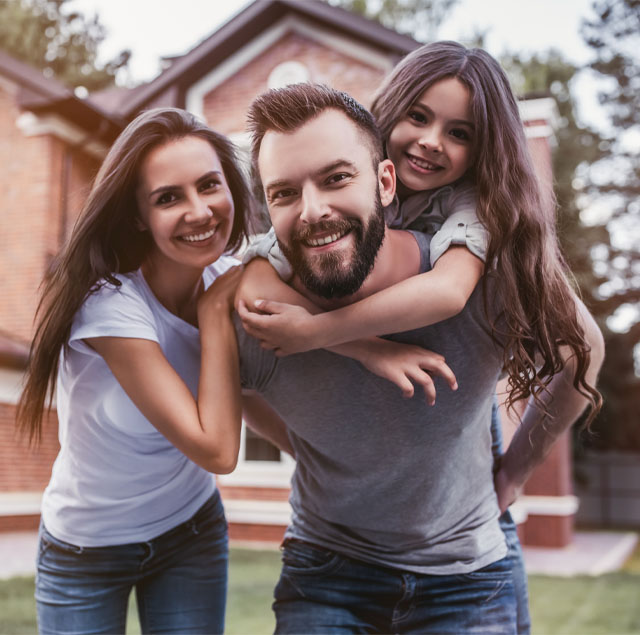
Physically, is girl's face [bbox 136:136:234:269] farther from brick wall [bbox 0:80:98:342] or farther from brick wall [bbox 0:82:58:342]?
brick wall [bbox 0:82:58:342]

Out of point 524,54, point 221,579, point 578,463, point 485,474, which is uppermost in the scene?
point 524,54

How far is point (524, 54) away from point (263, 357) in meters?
17.2

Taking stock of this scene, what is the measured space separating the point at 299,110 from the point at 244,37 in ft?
25.7

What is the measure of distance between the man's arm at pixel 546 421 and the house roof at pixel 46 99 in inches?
295

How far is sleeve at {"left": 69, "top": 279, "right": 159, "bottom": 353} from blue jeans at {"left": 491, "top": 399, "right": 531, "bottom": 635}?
91 centimetres

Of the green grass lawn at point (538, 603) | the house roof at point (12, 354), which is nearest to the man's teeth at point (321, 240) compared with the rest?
the green grass lawn at point (538, 603)

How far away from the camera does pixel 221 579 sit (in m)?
2.01

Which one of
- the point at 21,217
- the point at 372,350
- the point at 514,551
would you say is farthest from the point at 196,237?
the point at 21,217

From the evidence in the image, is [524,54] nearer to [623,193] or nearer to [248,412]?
[623,193]

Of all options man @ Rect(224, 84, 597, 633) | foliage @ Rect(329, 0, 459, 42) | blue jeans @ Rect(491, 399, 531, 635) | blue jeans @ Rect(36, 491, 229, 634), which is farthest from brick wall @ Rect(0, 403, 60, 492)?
foliage @ Rect(329, 0, 459, 42)

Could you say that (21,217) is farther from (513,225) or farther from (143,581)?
(513,225)

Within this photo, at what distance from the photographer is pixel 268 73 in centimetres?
898

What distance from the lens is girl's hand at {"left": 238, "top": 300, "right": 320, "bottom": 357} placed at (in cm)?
155

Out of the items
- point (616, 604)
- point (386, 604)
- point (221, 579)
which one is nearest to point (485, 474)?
point (386, 604)
